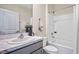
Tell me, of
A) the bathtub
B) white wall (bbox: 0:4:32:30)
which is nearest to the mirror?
white wall (bbox: 0:4:32:30)

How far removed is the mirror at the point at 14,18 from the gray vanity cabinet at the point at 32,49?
0.80ft

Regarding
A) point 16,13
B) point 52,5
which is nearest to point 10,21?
point 16,13

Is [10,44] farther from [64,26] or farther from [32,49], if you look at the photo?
[64,26]

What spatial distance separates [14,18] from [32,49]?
50 centimetres

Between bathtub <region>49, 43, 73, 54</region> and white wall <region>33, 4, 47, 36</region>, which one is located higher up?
white wall <region>33, 4, 47, 36</region>

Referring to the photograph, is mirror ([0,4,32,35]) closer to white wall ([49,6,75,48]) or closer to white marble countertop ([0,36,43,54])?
white marble countertop ([0,36,43,54])

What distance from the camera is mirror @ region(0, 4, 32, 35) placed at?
3.54 feet

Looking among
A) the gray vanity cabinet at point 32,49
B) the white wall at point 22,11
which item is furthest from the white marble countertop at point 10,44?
the white wall at point 22,11

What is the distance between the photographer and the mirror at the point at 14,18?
42.5 inches

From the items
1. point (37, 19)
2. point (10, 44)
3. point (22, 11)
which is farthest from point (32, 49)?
point (22, 11)

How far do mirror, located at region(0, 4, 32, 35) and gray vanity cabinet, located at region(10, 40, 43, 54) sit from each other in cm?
24

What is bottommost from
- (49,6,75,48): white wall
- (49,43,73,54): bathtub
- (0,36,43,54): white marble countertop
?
(49,43,73,54): bathtub
